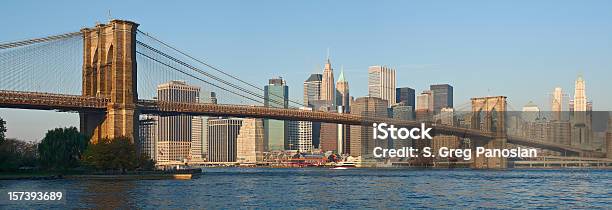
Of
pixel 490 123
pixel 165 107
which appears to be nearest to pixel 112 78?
pixel 165 107

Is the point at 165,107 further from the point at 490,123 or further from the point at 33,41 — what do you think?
the point at 490,123

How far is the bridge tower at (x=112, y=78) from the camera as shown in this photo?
81.9 metres

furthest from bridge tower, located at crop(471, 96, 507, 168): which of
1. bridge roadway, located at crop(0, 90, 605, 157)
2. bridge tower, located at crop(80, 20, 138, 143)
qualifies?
bridge tower, located at crop(80, 20, 138, 143)

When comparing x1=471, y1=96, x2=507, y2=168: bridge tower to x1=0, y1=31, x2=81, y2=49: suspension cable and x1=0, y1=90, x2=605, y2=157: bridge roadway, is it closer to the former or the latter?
x1=0, y1=90, x2=605, y2=157: bridge roadway

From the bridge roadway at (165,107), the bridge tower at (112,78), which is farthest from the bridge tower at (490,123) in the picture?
the bridge tower at (112,78)

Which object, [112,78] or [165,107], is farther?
[165,107]

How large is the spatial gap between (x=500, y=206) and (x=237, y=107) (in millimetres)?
50578

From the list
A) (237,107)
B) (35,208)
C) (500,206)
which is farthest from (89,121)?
(500,206)

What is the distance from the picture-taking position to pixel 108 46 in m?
85.1

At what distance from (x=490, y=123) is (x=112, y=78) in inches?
3642

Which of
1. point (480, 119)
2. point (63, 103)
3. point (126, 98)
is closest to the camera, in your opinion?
point (63, 103)

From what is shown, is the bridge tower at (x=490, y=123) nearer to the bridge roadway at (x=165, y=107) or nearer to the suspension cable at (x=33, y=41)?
the bridge roadway at (x=165, y=107)

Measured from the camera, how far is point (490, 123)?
518ft

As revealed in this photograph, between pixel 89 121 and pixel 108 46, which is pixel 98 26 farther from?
pixel 89 121
